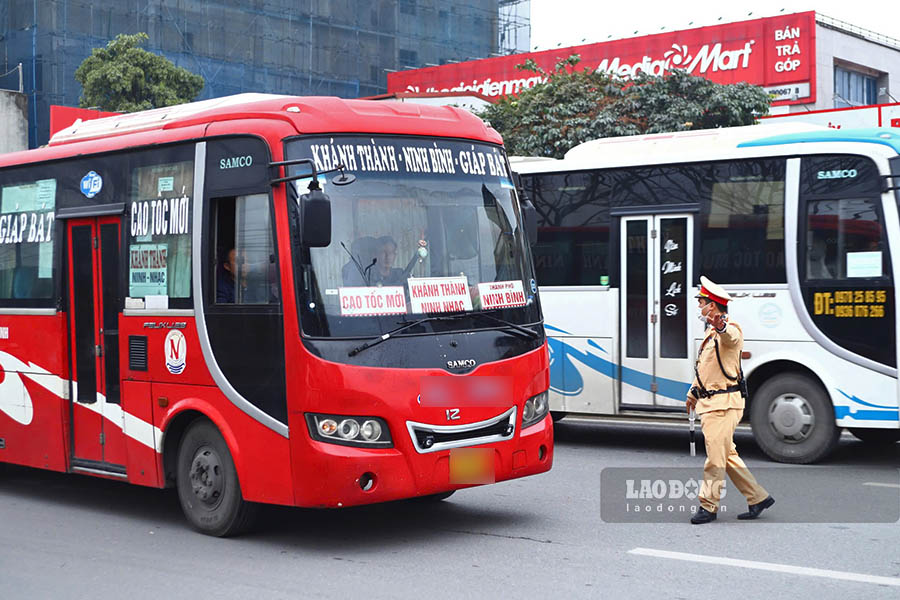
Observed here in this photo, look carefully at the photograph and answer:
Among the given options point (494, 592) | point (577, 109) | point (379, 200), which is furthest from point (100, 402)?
point (577, 109)

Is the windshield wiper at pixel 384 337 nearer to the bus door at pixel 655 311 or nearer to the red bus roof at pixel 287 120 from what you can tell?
the red bus roof at pixel 287 120

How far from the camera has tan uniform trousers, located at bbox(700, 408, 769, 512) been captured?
8195 millimetres

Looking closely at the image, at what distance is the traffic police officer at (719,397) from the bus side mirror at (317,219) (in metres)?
2.67

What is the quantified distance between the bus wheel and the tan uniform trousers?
11.6 ft

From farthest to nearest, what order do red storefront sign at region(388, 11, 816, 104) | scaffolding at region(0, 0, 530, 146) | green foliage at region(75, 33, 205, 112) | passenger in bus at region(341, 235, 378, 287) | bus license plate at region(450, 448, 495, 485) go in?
1. scaffolding at region(0, 0, 530, 146)
2. red storefront sign at region(388, 11, 816, 104)
3. green foliage at region(75, 33, 205, 112)
4. bus license plate at region(450, 448, 495, 485)
5. passenger in bus at region(341, 235, 378, 287)

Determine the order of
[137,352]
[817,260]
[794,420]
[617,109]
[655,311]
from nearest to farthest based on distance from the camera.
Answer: [137,352] < [817,260] < [794,420] < [655,311] < [617,109]

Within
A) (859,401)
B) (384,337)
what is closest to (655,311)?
(859,401)

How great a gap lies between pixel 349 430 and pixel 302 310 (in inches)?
32.5

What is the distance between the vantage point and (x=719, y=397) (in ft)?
27.1

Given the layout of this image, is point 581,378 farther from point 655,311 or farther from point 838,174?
point 838,174

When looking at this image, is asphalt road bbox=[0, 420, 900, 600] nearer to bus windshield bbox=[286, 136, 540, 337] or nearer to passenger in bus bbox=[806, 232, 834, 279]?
bus windshield bbox=[286, 136, 540, 337]

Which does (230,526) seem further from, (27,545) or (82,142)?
(82,142)

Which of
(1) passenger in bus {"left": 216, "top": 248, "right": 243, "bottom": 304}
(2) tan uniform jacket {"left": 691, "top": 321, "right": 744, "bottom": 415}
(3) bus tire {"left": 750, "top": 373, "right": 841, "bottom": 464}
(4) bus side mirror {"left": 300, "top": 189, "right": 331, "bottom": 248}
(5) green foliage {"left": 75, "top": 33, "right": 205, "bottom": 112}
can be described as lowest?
(3) bus tire {"left": 750, "top": 373, "right": 841, "bottom": 464}

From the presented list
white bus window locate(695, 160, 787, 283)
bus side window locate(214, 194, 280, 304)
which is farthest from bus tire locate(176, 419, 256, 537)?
white bus window locate(695, 160, 787, 283)
